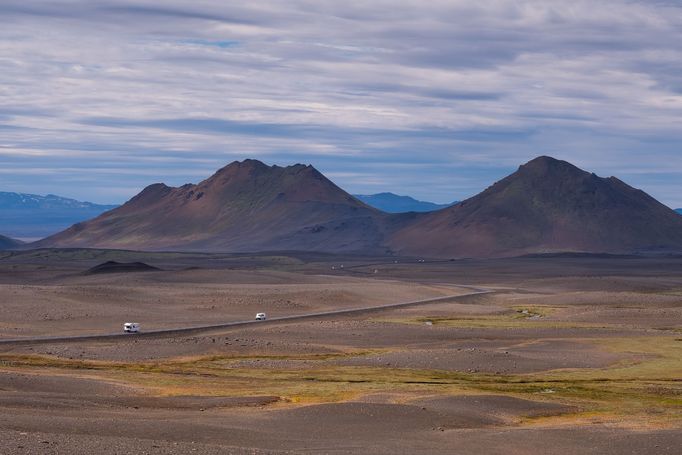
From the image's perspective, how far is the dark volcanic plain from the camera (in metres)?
31.2

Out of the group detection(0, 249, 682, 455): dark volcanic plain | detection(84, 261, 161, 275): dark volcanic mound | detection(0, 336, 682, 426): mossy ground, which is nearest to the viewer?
detection(0, 249, 682, 455): dark volcanic plain

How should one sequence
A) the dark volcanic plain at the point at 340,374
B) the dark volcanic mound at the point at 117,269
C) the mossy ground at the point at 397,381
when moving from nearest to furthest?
the dark volcanic plain at the point at 340,374, the mossy ground at the point at 397,381, the dark volcanic mound at the point at 117,269

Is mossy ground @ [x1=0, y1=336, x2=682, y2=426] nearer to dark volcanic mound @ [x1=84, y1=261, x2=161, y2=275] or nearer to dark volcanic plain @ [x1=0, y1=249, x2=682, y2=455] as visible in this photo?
dark volcanic plain @ [x1=0, y1=249, x2=682, y2=455]

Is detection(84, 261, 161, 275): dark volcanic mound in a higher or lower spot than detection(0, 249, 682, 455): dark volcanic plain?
higher

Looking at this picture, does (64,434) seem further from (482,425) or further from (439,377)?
(439,377)

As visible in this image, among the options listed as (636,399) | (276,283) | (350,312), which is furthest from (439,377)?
(276,283)

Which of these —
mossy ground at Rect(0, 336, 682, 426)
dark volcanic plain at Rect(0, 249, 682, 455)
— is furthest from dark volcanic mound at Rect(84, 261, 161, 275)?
mossy ground at Rect(0, 336, 682, 426)

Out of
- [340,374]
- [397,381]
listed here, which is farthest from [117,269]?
[397,381]

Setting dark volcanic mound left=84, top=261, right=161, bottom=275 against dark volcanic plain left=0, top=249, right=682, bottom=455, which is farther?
dark volcanic mound left=84, top=261, right=161, bottom=275

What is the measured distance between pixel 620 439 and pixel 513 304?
70.7 m

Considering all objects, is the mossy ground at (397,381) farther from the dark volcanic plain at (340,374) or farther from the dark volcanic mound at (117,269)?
the dark volcanic mound at (117,269)

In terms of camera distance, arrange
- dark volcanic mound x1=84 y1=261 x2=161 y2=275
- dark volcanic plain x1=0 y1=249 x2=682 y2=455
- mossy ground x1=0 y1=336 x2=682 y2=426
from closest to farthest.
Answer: dark volcanic plain x1=0 y1=249 x2=682 y2=455 → mossy ground x1=0 y1=336 x2=682 y2=426 → dark volcanic mound x1=84 y1=261 x2=161 y2=275

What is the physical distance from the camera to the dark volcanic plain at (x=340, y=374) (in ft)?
102

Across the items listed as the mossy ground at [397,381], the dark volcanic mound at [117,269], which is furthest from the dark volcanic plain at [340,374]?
the dark volcanic mound at [117,269]
